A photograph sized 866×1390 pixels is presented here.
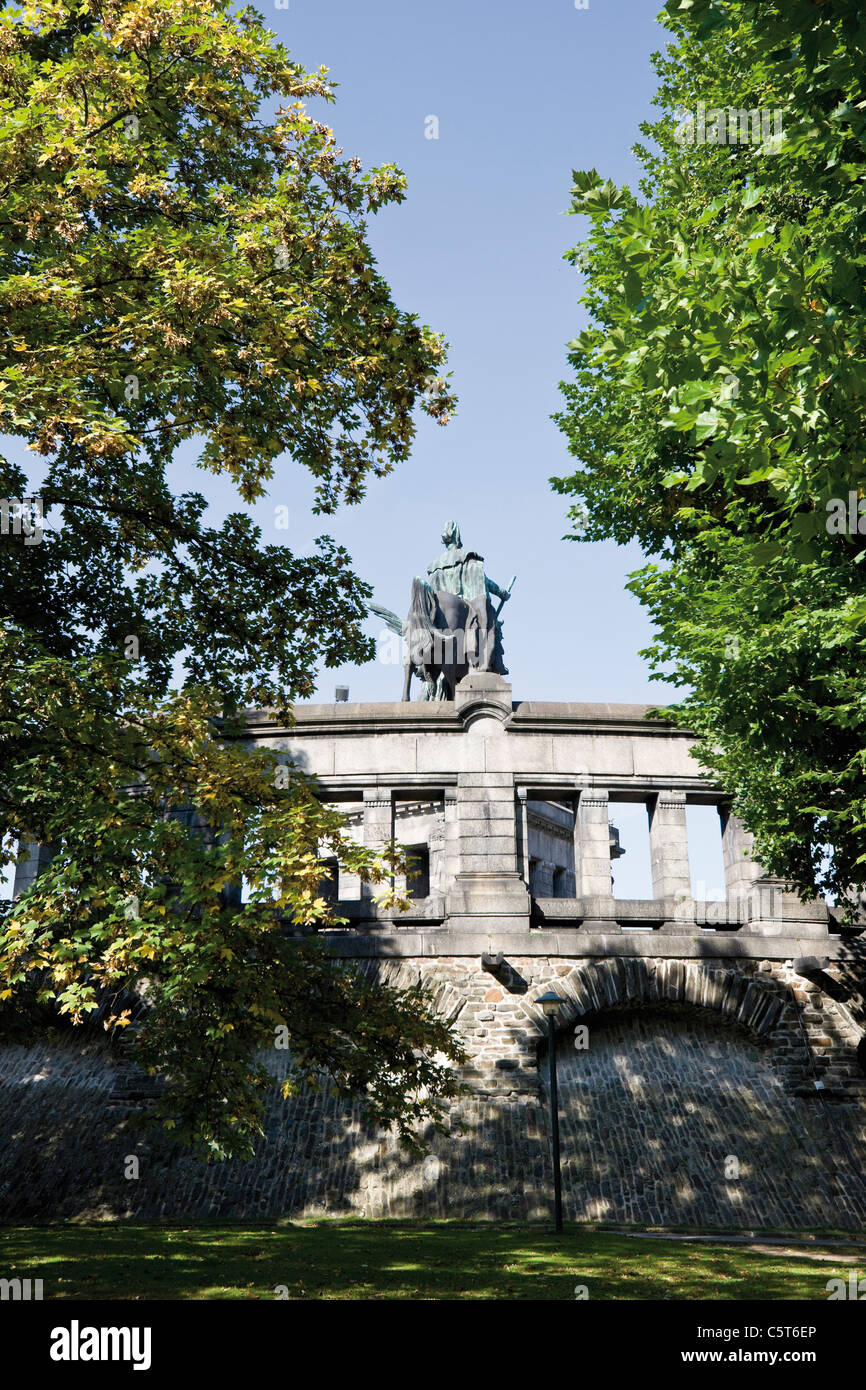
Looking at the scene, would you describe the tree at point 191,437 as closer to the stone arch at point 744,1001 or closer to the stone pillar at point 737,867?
the stone arch at point 744,1001

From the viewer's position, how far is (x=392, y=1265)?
9.02 metres

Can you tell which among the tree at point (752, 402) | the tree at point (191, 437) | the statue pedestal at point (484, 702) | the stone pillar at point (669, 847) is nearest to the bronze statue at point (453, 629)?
the statue pedestal at point (484, 702)

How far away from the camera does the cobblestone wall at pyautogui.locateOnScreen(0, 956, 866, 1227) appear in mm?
14539

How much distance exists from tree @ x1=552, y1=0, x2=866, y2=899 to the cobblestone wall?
3495 millimetres

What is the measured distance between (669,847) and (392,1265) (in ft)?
34.9

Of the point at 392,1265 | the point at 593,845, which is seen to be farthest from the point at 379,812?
the point at 392,1265

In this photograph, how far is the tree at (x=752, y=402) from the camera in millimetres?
6035

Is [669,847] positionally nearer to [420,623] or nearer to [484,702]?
[484,702]

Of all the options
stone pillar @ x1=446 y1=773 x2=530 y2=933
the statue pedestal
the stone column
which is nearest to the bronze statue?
the statue pedestal

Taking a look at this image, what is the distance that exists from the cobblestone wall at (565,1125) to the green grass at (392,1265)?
2.33m

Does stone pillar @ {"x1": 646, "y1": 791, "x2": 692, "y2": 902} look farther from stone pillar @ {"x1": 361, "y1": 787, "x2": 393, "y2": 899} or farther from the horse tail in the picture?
the horse tail

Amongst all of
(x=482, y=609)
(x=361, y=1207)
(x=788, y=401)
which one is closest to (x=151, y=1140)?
(x=361, y=1207)

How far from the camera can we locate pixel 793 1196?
14.9 m

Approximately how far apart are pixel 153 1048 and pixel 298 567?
4.80 m
